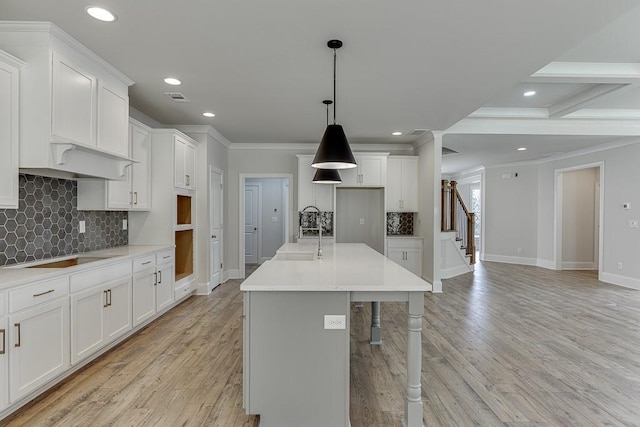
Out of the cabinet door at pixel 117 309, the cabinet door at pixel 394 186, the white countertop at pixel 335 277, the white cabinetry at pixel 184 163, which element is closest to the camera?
the white countertop at pixel 335 277

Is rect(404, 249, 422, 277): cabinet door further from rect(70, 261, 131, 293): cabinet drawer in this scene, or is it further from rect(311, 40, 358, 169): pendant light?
rect(70, 261, 131, 293): cabinet drawer

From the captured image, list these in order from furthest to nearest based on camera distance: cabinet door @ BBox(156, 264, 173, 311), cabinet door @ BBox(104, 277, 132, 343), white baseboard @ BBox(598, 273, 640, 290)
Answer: white baseboard @ BBox(598, 273, 640, 290), cabinet door @ BBox(156, 264, 173, 311), cabinet door @ BBox(104, 277, 132, 343)

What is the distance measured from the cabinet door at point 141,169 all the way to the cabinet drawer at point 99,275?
101 cm

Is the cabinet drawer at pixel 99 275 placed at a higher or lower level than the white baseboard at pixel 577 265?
higher

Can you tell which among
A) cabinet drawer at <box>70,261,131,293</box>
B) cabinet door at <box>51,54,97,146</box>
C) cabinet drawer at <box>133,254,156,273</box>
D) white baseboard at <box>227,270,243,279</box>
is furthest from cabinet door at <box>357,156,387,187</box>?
cabinet door at <box>51,54,97,146</box>

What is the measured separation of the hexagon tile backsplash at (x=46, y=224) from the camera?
273cm

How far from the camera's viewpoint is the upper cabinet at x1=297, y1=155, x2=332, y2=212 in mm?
6191

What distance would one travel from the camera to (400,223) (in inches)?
267

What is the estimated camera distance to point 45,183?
3.09 metres

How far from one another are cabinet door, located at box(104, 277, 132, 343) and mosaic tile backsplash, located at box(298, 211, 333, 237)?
3.43 meters

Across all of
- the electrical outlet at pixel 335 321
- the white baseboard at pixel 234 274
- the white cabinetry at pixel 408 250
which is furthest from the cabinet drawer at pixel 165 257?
the white cabinetry at pixel 408 250

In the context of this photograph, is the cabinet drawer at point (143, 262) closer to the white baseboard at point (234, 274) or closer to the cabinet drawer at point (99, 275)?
the cabinet drawer at point (99, 275)

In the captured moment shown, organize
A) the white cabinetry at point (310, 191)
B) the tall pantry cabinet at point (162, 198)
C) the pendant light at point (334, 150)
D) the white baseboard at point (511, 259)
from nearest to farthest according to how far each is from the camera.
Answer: the pendant light at point (334, 150), the tall pantry cabinet at point (162, 198), the white cabinetry at point (310, 191), the white baseboard at point (511, 259)

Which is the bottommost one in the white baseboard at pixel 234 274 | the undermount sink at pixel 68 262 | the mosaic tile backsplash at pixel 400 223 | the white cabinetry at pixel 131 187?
the white baseboard at pixel 234 274
